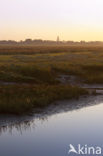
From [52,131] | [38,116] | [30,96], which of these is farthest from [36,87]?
[52,131]

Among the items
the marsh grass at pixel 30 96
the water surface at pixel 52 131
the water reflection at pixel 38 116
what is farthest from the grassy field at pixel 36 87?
the water surface at pixel 52 131

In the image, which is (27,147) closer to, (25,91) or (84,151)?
(84,151)

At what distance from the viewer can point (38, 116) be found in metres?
13.6

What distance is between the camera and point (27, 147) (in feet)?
31.7

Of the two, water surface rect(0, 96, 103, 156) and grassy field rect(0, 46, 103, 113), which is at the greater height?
grassy field rect(0, 46, 103, 113)

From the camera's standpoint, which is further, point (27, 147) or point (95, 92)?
point (95, 92)

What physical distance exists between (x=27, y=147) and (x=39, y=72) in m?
16.1

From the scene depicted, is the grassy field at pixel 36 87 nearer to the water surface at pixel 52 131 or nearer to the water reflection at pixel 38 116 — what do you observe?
the water reflection at pixel 38 116

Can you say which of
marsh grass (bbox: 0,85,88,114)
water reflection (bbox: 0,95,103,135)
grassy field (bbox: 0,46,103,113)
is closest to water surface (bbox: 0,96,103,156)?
water reflection (bbox: 0,95,103,135)

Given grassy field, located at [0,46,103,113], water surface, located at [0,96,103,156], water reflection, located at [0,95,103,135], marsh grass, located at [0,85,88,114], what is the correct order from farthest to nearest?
grassy field, located at [0,46,103,113] < marsh grass, located at [0,85,88,114] < water reflection, located at [0,95,103,135] < water surface, located at [0,96,103,156]

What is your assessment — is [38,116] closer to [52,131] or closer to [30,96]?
[52,131]

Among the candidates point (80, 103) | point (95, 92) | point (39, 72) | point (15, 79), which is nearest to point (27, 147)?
point (80, 103)

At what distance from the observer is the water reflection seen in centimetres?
1192

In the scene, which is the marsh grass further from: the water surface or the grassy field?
the water surface
